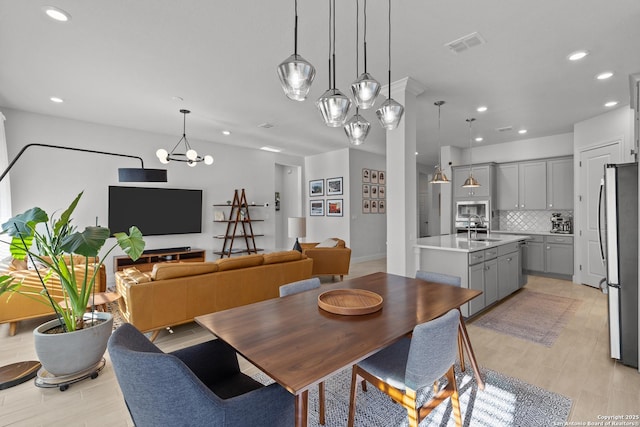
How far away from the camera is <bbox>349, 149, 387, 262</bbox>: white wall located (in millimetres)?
7252

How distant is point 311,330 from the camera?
1398 mm

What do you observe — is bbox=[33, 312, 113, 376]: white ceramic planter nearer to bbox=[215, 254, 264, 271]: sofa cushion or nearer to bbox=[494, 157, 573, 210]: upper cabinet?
bbox=[215, 254, 264, 271]: sofa cushion

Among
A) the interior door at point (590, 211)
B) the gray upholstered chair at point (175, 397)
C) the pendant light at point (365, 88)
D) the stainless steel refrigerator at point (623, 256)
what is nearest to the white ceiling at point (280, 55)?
the interior door at point (590, 211)

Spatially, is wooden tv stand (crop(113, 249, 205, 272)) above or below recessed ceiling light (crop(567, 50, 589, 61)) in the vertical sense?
below

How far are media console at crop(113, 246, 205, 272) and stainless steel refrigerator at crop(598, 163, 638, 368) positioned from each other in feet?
18.8

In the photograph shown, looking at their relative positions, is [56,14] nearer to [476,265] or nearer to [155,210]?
[155,210]

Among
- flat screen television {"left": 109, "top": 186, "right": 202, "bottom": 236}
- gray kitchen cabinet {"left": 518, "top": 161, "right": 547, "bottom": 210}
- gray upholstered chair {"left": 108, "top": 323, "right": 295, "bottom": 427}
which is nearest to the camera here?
gray upholstered chair {"left": 108, "top": 323, "right": 295, "bottom": 427}

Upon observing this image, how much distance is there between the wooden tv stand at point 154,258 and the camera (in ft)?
16.8

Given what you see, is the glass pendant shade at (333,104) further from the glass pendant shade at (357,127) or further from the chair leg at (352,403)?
the chair leg at (352,403)

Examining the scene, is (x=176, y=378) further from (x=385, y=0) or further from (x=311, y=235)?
(x=311, y=235)

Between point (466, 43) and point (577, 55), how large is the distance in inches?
46.5

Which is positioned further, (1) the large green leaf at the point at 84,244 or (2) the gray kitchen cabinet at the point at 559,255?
(2) the gray kitchen cabinet at the point at 559,255

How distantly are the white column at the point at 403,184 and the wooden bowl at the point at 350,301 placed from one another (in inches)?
63.6

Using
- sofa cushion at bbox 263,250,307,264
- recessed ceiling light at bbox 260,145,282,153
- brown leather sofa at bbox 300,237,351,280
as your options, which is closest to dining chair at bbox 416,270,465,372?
sofa cushion at bbox 263,250,307,264
